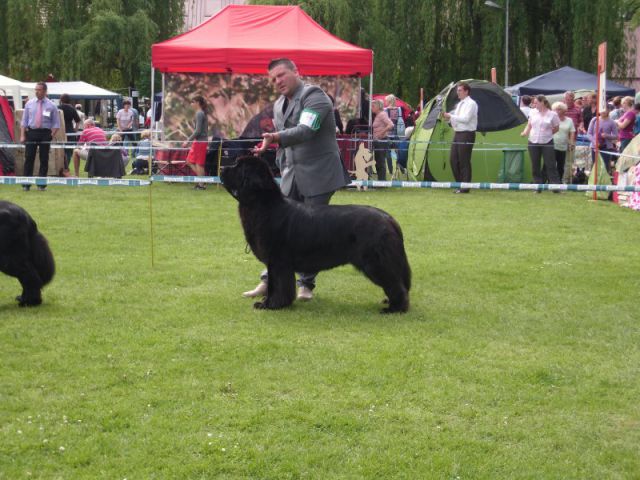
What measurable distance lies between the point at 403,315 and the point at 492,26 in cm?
2524

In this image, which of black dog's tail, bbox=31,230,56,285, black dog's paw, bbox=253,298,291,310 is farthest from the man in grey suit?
black dog's tail, bbox=31,230,56,285

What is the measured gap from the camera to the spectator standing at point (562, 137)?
16188 mm

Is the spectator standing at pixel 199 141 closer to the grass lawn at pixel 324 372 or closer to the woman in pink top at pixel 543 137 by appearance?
the woman in pink top at pixel 543 137

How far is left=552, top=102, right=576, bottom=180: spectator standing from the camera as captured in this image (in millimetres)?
16188

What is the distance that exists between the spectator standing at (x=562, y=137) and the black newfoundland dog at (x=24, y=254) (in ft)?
38.9

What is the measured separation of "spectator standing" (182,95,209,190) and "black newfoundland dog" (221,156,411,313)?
359 inches

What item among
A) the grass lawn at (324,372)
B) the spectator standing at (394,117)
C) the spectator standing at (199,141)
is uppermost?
the spectator standing at (394,117)

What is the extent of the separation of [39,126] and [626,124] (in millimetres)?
11252

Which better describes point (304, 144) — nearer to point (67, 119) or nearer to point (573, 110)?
point (67, 119)

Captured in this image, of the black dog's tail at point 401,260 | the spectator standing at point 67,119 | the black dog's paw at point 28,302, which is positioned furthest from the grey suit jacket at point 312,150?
the spectator standing at point 67,119

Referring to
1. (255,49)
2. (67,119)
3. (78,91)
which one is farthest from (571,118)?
(78,91)

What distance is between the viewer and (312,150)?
684cm

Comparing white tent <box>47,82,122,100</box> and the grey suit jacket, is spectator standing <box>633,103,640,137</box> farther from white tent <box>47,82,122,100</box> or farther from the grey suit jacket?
white tent <box>47,82,122,100</box>

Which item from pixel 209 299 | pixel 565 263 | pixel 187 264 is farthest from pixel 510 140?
pixel 209 299
